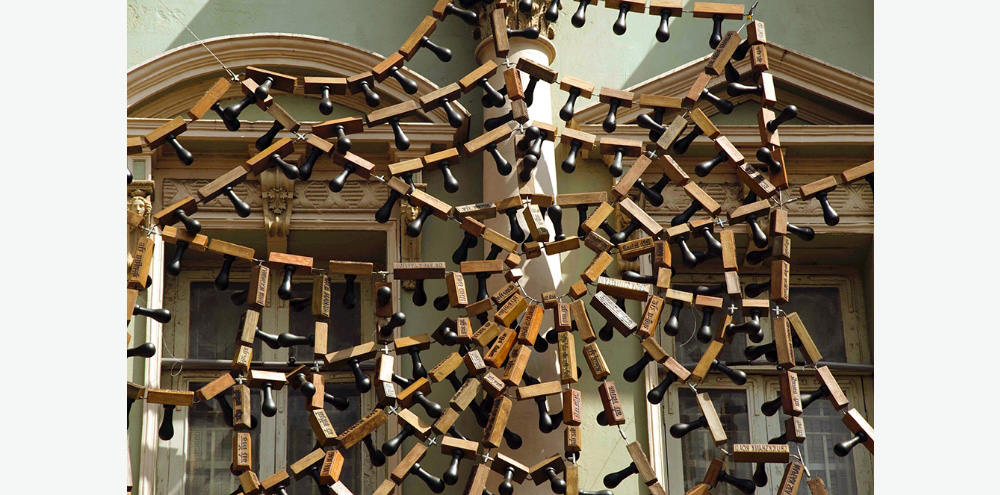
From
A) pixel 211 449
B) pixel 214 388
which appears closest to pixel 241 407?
pixel 214 388

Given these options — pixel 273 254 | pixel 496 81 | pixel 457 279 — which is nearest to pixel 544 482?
pixel 457 279

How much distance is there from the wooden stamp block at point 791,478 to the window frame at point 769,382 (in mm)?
541

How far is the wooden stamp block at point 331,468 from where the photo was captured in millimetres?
5277

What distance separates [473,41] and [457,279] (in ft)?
4.44

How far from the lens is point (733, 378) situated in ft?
18.5

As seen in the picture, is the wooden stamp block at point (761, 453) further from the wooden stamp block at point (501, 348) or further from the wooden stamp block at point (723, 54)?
the wooden stamp block at point (723, 54)

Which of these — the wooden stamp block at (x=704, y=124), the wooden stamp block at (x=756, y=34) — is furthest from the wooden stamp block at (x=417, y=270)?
the wooden stamp block at (x=756, y=34)

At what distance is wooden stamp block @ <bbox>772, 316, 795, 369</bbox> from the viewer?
5539 millimetres

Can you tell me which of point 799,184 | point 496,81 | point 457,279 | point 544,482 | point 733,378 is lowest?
point 544,482

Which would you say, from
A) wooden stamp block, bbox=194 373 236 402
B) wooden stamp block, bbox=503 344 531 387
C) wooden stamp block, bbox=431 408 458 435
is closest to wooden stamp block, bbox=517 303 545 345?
wooden stamp block, bbox=503 344 531 387

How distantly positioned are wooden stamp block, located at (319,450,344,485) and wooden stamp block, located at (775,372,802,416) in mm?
1669

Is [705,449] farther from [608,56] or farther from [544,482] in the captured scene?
[608,56]

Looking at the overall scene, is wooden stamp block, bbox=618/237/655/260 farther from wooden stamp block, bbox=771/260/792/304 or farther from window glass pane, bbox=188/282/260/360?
window glass pane, bbox=188/282/260/360

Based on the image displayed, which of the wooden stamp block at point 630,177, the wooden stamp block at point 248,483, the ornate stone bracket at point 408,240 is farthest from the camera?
the ornate stone bracket at point 408,240
